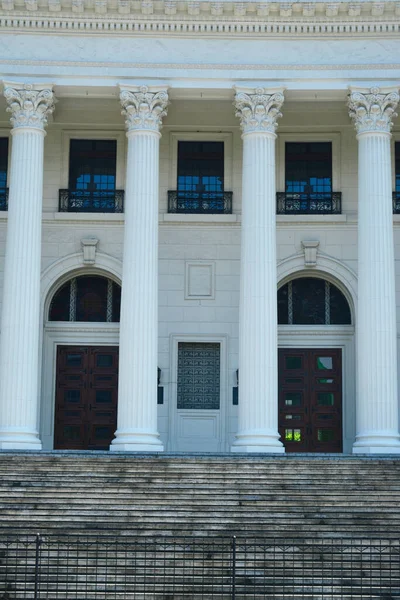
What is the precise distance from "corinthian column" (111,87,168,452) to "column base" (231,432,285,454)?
81.4 inches

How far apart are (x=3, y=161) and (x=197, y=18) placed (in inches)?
313

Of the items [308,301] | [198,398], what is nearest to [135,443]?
[198,398]

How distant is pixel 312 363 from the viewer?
34781mm

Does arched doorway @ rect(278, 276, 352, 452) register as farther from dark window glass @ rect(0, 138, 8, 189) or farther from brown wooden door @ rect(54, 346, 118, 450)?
dark window glass @ rect(0, 138, 8, 189)

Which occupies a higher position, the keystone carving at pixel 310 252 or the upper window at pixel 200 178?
the upper window at pixel 200 178

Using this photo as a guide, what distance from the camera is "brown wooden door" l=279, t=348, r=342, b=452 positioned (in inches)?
1348

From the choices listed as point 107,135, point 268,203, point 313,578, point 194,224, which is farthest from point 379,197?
point 313,578

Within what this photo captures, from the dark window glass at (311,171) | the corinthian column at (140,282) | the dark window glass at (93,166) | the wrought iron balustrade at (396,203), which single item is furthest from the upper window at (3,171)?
the wrought iron balustrade at (396,203)

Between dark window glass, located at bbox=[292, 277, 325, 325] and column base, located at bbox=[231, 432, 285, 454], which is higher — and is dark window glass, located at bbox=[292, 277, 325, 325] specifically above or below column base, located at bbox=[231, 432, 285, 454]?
above

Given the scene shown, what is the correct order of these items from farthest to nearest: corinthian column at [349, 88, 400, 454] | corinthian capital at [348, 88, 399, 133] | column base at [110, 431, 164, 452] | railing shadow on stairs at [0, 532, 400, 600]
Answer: corinthian capital at [348, 88, 399, 133], corinthian column at [349, 88, 400, 454], column base at [110, 431, 164, 452], railing shadow on stairs at [0, 532, 400, 600]

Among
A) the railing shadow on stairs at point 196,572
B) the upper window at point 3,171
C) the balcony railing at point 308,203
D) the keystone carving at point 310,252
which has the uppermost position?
the upper window at point 3,171

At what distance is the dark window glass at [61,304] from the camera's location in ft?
115

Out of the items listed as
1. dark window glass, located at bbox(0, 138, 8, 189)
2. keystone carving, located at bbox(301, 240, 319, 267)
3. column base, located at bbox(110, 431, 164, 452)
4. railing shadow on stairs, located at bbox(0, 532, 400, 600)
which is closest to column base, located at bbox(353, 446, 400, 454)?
column base, located at bbox(110, 431, 164, 452)

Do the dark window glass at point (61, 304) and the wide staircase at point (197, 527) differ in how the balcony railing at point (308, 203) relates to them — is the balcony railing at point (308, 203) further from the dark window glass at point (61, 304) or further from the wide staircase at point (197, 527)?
the wide staircase at point (197, 527)
